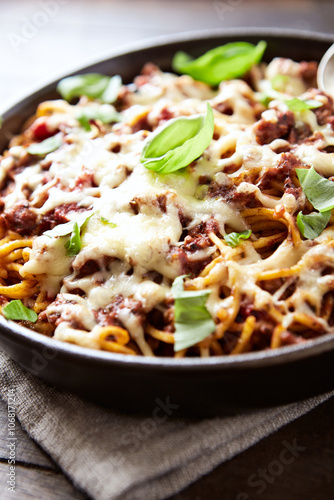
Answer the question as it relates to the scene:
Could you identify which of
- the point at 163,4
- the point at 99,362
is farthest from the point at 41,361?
the point at 163,4

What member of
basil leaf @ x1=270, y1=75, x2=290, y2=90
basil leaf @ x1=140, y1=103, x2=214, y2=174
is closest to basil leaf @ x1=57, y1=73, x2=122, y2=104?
basil leaf @ x1=270, y1=75, x2=290, y2=90

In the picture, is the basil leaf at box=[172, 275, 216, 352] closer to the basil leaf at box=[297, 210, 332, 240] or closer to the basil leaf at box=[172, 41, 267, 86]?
the basil leaf at box=[297, 210, 332, 240]

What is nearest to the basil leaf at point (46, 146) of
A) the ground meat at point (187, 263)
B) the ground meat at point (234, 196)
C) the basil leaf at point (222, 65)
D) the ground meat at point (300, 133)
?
the basil leaf at point (222, 65)

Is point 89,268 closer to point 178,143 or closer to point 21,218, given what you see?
point 21,218

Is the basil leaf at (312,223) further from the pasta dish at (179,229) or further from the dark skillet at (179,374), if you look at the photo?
the dark skillet at (179,374)

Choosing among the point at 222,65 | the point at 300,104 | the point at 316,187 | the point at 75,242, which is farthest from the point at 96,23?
the point at 316,187

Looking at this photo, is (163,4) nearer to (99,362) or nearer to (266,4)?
(266,4)
